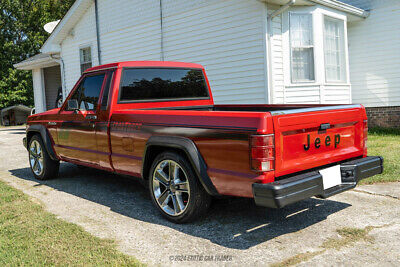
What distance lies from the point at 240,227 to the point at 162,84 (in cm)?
225

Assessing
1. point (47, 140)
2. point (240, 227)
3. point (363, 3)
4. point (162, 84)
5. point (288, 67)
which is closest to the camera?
point (240, 227)

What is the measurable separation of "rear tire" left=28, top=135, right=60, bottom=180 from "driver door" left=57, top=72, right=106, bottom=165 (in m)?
0.62

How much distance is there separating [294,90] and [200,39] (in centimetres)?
301

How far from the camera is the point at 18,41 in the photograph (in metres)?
29.5

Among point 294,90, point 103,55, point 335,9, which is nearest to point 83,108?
point 294,90

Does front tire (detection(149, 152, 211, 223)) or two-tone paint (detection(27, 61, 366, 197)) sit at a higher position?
two-tone paint (detection(27, 61, 366, 197))

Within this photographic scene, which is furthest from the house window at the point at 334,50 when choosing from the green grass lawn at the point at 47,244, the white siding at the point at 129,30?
the green grass lawn at the point at 47,244

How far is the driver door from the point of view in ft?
16.7

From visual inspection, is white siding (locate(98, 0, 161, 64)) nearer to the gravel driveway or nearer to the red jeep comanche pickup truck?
the red jeep comanche pickup truck

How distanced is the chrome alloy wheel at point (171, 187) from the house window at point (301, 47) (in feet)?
20.5

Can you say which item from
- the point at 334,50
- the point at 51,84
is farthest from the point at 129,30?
the point at 51,84

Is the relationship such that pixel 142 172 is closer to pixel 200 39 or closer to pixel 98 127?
pixel 98 127

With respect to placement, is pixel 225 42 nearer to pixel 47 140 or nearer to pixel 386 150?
pixel 386 150

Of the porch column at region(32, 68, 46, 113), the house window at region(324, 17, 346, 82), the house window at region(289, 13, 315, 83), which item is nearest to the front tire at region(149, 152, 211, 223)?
the house window at region(289, 13, 315, 83)
